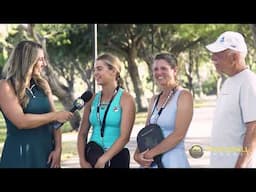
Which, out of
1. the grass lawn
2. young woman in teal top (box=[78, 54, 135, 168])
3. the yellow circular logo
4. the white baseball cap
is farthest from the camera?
the yellow circular logo

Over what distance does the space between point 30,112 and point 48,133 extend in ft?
0.68

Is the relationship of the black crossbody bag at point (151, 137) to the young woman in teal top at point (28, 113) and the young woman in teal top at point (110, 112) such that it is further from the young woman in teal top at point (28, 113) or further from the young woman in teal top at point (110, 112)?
the young woman in teal top at point (28, 113)

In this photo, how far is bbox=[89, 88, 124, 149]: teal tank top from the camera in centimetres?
276

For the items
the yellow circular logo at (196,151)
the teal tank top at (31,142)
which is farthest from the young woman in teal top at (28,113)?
the yellow circular logo at (196,151)

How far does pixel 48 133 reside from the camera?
2865 millimetres

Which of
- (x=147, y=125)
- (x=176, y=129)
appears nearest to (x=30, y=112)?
(x=147, y=125)

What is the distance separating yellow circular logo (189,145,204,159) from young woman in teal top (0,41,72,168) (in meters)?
0.90

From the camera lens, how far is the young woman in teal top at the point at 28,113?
2.67 metres

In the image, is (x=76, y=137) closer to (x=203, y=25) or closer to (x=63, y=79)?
(x=63, y=79)

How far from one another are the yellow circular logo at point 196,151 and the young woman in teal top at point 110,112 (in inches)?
21.7

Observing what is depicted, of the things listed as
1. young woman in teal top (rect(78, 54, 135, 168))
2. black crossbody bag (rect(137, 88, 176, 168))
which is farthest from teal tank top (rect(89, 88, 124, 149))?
black crossbody bag (rect(137, 88, 176, 168))

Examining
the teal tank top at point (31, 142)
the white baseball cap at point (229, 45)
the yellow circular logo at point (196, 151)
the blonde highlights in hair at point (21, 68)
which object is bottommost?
the yellow circular logo at point (196, 151)

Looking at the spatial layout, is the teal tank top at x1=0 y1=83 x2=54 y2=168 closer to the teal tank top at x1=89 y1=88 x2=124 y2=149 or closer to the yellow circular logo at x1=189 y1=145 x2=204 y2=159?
the teal tank top at x1=89 y1=88 x2=124 y2=149

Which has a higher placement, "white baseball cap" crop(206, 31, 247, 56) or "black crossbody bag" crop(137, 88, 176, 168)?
"white baseball cap" crop(206, 31, 247, 56)
